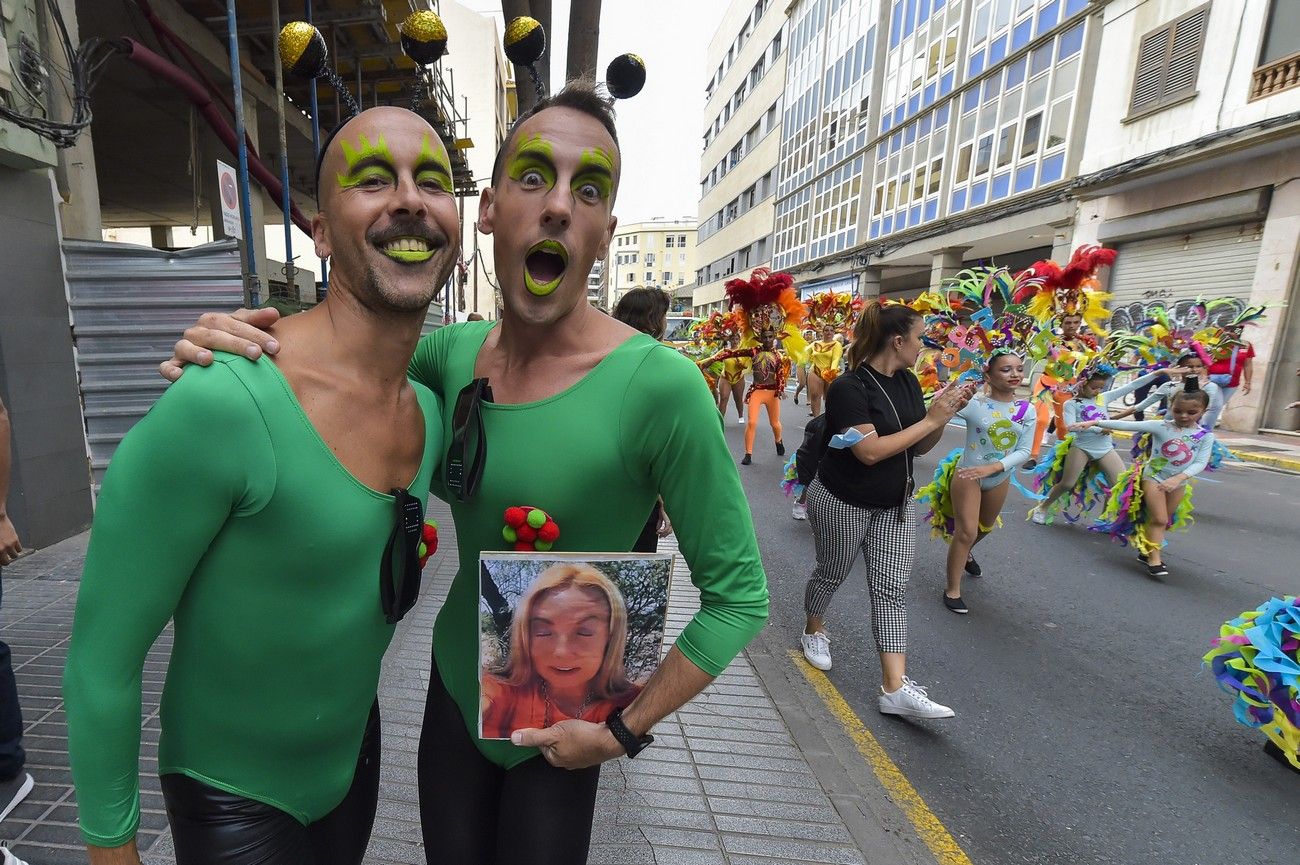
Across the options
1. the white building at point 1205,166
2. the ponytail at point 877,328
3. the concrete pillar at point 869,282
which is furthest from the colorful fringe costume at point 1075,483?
the concrete pillar at point 869,282

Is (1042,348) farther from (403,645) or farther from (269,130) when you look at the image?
(269,130)

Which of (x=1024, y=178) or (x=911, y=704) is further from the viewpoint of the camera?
(x=1024, y=178)

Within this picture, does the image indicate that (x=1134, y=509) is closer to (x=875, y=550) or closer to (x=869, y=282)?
(x=875, y=550)

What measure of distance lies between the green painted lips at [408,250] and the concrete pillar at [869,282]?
1037 inches

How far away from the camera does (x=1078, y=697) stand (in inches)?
138

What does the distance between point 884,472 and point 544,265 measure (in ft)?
8.08

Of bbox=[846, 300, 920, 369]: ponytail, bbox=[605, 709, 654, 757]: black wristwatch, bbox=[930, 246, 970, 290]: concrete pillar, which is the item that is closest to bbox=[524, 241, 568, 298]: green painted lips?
bbox=[605, 709, 654, 757]: black wristwatch

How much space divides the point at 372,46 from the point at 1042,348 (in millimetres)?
8113

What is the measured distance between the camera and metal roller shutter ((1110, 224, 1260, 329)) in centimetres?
1267

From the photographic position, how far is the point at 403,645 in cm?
356

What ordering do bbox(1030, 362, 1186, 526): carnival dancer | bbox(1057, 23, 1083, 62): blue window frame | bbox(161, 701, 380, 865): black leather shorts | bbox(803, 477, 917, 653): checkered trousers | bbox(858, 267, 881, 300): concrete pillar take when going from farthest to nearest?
1. bbox(858, 267, 881, 300): concrete pillar
2. bbox(1057, 23, 1083, 62): blue window frame
3. bbox(1030, 362, 1186, 526): carnival dancer
4. bbox(803, 477, 917, 653): checkered trousers
5. bbox(161, 701, 380, 865): black leather shorts

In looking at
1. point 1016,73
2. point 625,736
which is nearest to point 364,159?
point 625,736

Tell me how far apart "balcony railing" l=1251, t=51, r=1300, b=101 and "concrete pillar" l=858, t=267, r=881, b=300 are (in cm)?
1367

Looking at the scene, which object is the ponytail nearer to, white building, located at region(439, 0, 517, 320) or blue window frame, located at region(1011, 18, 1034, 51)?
blue window frame, located at region(1011, 18, 1034, 51)
